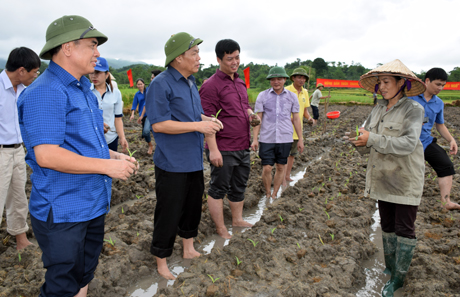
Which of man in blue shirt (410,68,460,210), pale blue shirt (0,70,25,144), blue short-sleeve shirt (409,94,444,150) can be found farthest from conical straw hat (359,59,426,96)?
pale blue shirt (0,70,25,144)

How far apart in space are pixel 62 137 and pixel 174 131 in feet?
3.13

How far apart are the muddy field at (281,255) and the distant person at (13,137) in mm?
421

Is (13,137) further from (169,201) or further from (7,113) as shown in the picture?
(169,201)

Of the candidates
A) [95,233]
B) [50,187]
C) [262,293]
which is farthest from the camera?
[262,293]

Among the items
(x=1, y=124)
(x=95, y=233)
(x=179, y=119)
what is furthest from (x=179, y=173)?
(x=1, y=124)

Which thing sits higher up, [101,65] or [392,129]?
[101,65]

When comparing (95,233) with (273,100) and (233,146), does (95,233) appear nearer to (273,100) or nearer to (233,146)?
(233,146)

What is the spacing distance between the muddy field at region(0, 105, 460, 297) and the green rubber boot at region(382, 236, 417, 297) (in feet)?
0.54

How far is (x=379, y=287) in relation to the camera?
2.71 m

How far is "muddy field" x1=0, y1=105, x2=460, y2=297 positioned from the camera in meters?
2.48

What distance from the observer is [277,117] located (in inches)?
173

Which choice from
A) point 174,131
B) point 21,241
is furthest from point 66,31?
point 21,241

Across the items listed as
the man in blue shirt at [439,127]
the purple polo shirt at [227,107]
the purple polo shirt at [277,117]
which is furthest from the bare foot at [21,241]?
the man in blue shirt at [439,127]

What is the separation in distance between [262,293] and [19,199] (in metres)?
2.54
